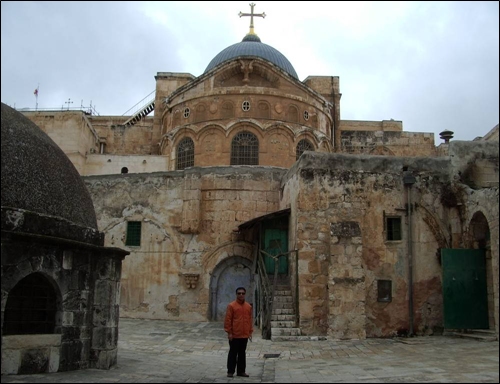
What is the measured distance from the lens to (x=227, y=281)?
654 inches

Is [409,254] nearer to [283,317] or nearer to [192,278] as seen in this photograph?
[283,317]

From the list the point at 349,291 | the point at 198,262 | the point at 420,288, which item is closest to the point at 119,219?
the point at 198,262

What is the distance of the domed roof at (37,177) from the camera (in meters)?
7.48

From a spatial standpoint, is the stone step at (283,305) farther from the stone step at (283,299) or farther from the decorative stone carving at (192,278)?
the decorative stone carving at (192,278)

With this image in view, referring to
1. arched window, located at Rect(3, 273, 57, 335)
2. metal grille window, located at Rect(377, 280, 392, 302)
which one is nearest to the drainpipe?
metal grille window, located at Rect(377, 280, 392, 302)

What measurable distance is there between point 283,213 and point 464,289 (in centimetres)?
492

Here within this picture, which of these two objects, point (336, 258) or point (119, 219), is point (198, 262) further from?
point (336, 258)

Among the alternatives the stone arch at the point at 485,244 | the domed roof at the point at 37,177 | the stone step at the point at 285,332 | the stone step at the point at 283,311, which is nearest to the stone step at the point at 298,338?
the stone step at the point at 285,332

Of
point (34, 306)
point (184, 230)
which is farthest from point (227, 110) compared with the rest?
point (34, 306)

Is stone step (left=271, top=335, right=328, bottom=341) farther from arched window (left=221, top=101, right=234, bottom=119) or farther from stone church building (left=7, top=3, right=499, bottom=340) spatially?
arched window (left=221, top=101, right=234, bottom=119)

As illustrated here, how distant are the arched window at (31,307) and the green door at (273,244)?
26.0 ft

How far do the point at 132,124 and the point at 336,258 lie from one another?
59.8 feet

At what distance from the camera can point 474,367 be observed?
764 centimetres

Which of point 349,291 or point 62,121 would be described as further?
point 62,121
